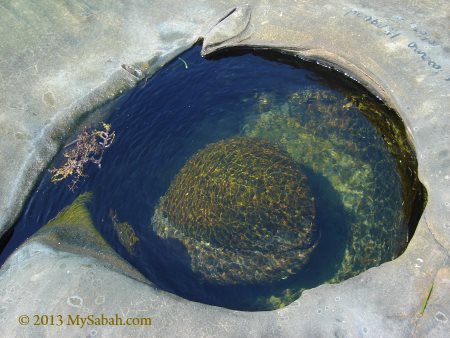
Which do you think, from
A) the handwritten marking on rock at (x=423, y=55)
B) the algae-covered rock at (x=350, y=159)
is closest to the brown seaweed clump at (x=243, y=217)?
the algae-covered rock at (x=350, y=159)

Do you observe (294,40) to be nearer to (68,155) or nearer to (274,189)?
(274,189)

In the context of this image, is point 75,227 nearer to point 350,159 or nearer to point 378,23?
point 350,159

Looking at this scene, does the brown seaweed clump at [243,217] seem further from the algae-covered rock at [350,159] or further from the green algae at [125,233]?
the algae-covered rock at [350,159]

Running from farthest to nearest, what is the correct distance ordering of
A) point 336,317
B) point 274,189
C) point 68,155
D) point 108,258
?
1. point 68,155
2. point 274,189
3. point 108,258
4. point 336,317

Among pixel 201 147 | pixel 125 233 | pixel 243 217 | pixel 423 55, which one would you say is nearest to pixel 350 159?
pixel 423 55

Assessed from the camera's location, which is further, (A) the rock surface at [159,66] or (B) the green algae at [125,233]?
(B) the green algae at [125,233]

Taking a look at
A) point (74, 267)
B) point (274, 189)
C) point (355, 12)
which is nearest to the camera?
point (74, 267)

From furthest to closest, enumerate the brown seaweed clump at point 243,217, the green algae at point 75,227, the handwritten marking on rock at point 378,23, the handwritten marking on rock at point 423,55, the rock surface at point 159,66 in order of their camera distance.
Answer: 1. the handwritten marking on rock at point 378,23
2. the handwritten marking on rock at point 423,55
3. the brown seaweed clump at point 243,217
4. the green algae at point 75,227
5. the rock surface at point 159,66

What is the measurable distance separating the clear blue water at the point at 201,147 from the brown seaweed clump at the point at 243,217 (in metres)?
0.14

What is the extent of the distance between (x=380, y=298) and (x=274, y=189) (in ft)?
5.75

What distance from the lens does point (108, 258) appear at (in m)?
4.91

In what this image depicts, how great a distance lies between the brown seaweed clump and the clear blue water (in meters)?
0.14

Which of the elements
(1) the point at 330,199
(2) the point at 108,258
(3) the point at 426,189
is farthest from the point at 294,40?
(2) the point at 108,258

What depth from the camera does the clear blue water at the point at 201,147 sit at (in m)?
5.23
